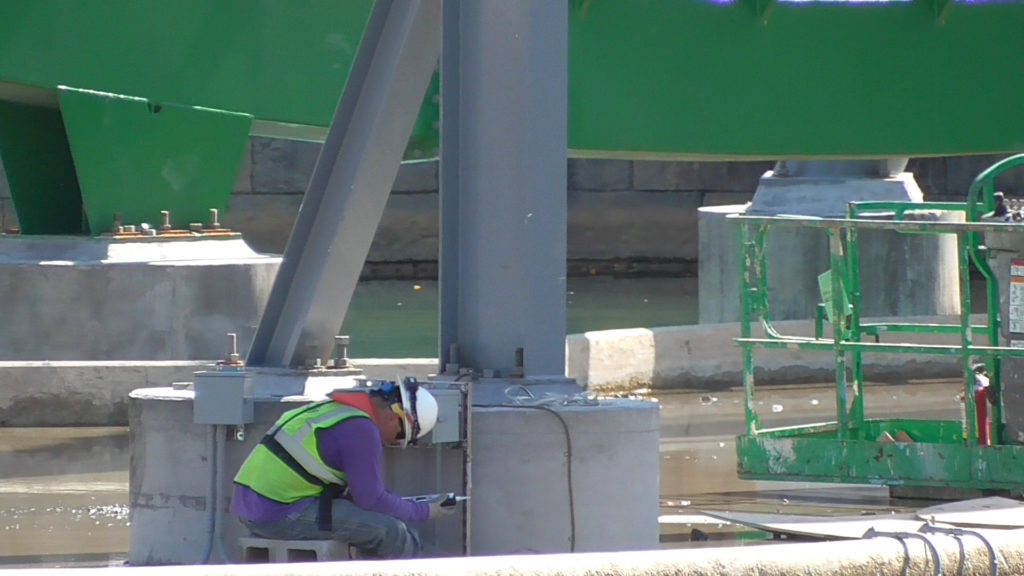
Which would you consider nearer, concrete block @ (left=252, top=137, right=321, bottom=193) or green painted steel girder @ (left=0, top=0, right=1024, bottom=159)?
green painted steel girder @ (left=0, top=0, right=1024, bottom=159)

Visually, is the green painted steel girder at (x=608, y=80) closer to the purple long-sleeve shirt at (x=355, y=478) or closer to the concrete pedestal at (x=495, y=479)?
the concrete pedestal at (x=495, y=479)

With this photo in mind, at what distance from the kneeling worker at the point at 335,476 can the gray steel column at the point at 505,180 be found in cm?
61

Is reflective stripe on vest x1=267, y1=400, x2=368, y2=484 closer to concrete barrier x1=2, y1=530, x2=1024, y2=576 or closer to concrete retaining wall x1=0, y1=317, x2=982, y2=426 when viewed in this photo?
concrete barrier x1=2, y1=530, x2=1024, y2=576

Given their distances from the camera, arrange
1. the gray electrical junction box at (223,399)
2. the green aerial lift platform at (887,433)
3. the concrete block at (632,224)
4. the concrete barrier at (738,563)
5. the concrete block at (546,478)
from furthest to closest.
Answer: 1. the concrete block at (632,224)
2. the green aerial lift platform at (887,433)
3. the gray electrical junction box at (223,399)
4. the concrete block at (546,478)
5. the concrete barrier at (738,563)

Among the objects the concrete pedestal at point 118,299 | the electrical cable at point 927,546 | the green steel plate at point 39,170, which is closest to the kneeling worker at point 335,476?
the electrical cable at point 927,546

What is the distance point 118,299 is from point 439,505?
527 cm

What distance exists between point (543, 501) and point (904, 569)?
1.49m

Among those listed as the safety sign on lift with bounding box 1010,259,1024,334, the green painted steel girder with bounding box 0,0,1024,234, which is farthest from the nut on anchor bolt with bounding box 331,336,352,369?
the green painted steel girder with bounding box 0,0,1024,234

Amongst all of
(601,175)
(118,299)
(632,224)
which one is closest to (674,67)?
(118,299)

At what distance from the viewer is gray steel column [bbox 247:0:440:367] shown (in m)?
7.67

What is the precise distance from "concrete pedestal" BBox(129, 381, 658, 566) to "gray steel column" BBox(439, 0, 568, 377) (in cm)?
36

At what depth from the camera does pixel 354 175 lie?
303 inches

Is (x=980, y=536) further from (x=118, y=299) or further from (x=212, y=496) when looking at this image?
(x=118, y=299)

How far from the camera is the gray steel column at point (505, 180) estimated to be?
7.38 m
